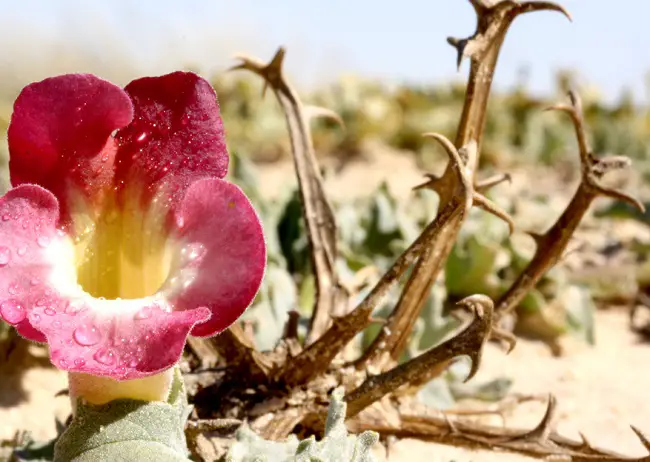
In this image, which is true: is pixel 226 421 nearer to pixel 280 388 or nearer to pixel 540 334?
pixel 280 388

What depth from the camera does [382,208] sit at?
94.9 inches

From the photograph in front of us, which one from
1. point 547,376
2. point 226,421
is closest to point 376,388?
point 226,421

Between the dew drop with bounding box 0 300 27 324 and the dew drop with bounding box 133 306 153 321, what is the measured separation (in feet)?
0.37

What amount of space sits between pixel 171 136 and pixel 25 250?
229 mm

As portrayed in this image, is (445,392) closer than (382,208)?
Yes

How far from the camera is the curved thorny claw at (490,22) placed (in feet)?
4.17

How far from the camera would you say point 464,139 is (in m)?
1.34

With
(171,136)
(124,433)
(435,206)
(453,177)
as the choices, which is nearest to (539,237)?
(453,177)

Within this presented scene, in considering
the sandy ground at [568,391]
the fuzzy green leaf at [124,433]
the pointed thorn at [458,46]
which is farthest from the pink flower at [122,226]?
the sandy ground at [568,391]

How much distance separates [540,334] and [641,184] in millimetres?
1911

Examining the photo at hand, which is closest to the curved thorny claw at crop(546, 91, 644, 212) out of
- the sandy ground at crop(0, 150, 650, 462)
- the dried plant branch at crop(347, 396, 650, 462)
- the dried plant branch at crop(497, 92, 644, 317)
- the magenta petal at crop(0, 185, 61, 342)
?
the dried plant branch at crop(497, 92, 644, 317)

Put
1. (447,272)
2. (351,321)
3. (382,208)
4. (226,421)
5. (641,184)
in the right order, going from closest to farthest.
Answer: (226,421), (351,321), (447,272), (382,208), (641,184)

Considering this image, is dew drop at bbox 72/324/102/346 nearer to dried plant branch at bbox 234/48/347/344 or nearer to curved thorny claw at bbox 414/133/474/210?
curved thorny claw at bbox 414/133/474/210

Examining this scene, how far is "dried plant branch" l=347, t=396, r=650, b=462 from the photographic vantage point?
124 centimetres
